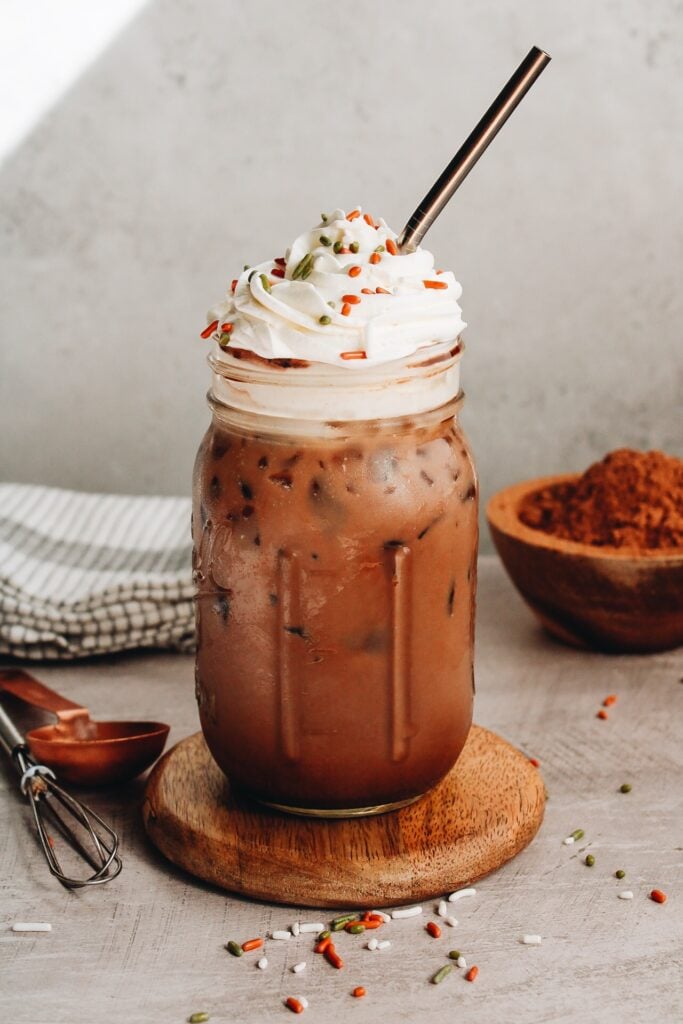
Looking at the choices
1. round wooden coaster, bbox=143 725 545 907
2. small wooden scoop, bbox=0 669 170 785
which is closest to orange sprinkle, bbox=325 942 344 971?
round wooden coaster, bbox=143 725 545 907

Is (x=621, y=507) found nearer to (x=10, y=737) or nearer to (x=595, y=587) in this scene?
(x=595, y=587)

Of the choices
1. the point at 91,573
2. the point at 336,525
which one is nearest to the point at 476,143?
the point at 336,525

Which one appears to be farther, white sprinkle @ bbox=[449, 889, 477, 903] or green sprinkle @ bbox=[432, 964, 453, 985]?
white sprinkle @ bbox=[449, 889, 477, 903]

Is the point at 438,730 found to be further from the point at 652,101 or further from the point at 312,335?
the point at 652,101

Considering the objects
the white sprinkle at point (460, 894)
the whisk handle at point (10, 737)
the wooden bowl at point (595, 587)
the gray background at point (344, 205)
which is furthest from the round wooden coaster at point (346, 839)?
the gray background at point (344, 205)

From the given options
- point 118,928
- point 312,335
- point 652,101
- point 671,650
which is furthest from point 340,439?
point 652,101

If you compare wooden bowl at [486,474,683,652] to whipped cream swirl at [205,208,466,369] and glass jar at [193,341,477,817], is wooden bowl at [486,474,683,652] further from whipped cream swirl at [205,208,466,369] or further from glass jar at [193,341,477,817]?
whipped cream swirl at [205,208,466,369]
